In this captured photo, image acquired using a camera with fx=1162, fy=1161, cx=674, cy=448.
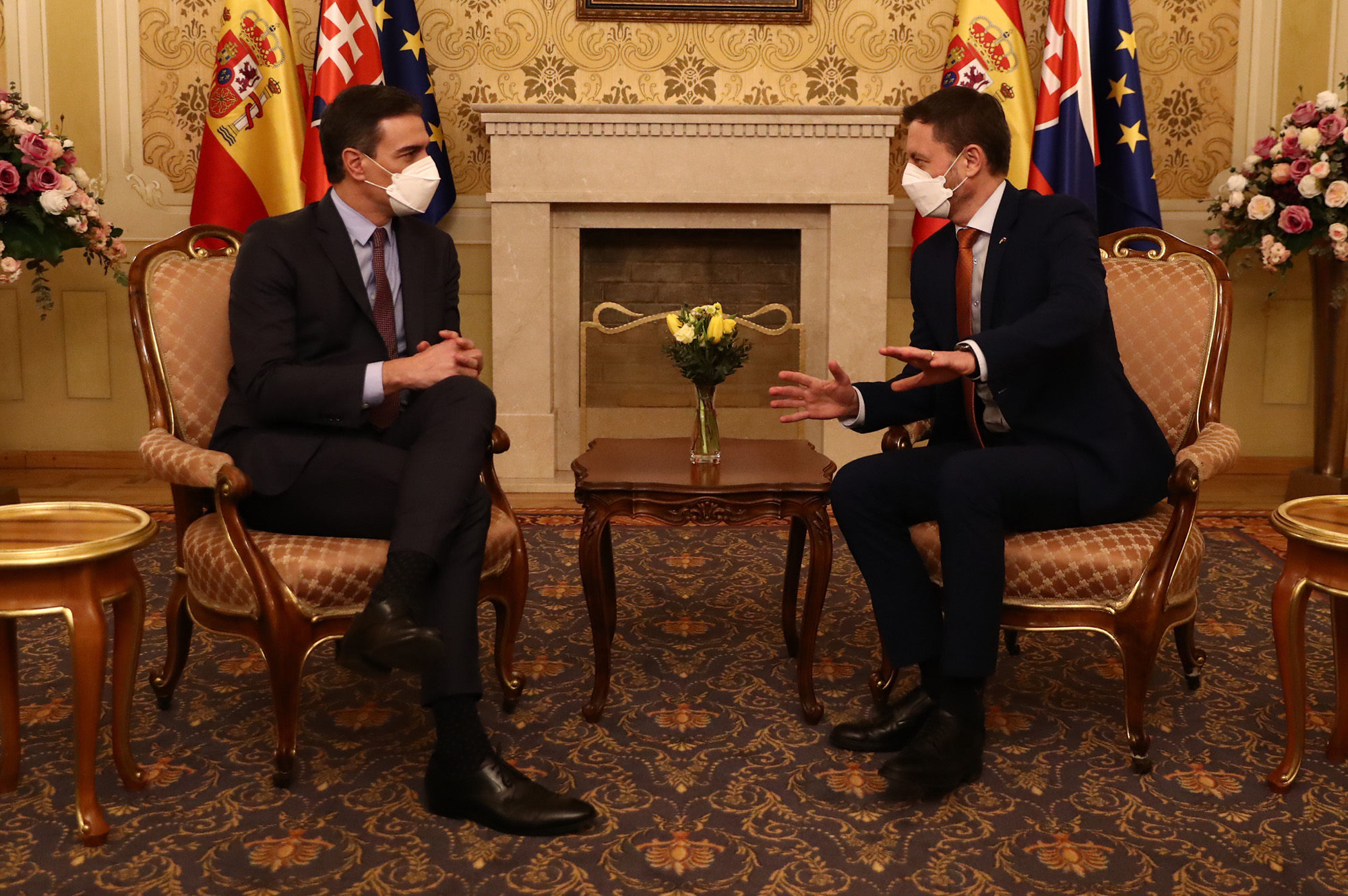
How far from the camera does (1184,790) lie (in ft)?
7.46

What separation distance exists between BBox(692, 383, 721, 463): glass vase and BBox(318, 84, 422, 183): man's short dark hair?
963 mm

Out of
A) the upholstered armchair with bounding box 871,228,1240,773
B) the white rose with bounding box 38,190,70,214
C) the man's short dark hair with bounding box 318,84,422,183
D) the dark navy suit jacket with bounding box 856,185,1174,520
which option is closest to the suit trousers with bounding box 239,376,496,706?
the man's short dark hair with bounding box 318,84,422,183

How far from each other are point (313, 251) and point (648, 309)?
316 cm

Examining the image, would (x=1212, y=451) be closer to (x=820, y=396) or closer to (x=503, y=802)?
(x=820, y=396)

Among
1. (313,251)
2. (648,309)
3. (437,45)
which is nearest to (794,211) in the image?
(648,309)

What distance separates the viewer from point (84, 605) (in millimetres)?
2051

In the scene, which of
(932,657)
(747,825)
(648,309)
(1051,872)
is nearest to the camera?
(1051,872)

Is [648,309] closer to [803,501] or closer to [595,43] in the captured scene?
[595,43]

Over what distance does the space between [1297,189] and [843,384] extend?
2960mm

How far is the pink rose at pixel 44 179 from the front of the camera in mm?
4266

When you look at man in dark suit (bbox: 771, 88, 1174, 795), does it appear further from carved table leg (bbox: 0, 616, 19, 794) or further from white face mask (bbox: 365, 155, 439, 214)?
carved table leg (bbox: 0, 616, 19, 794)

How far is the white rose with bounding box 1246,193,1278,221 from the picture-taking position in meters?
4.63

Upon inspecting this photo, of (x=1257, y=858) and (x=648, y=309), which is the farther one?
(x=648, y=309)

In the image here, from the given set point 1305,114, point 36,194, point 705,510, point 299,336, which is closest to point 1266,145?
point 1305,114
